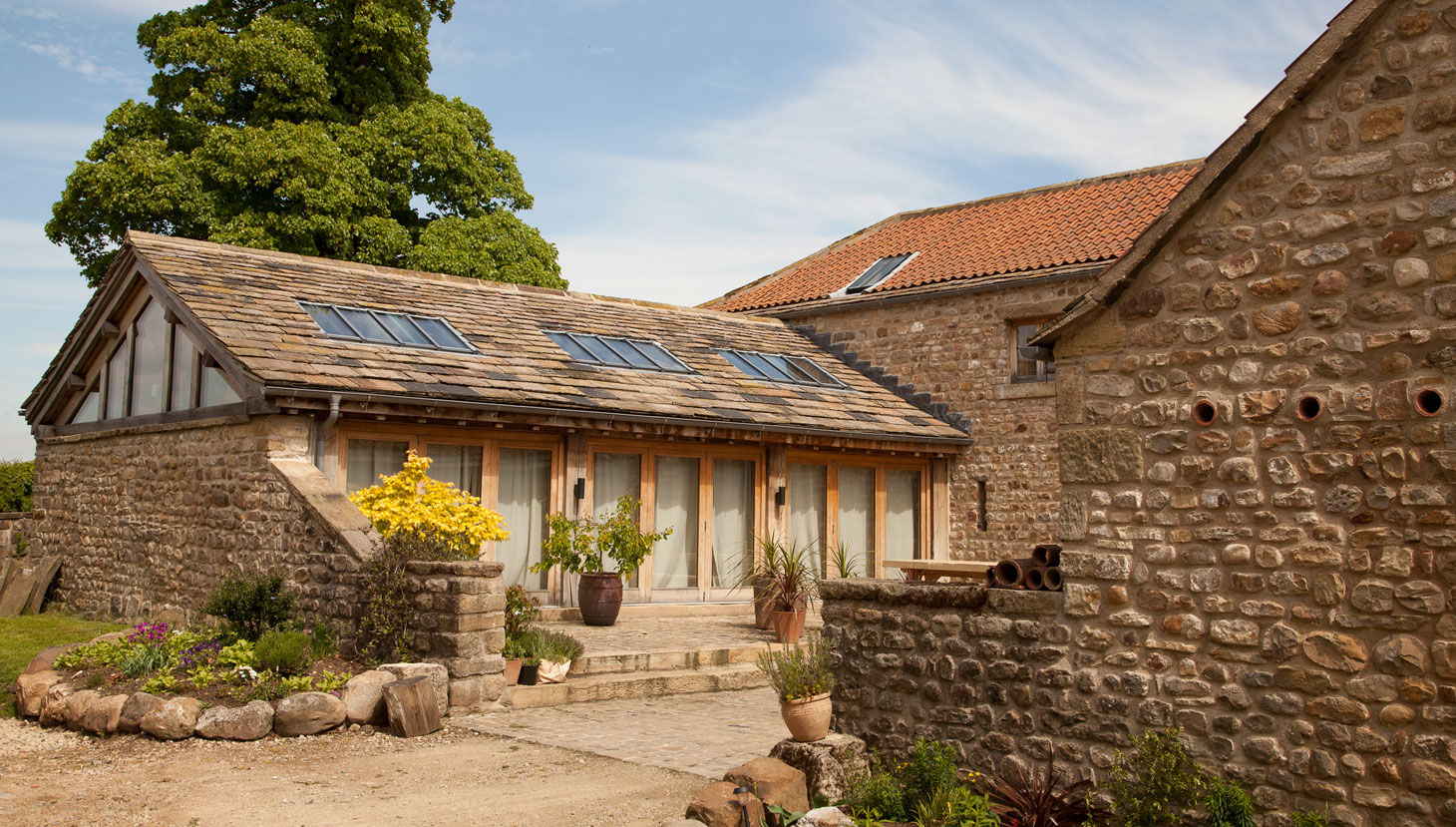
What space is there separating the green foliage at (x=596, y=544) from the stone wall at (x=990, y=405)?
5972 mm

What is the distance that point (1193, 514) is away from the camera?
577 cm

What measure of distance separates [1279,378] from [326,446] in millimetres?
8786

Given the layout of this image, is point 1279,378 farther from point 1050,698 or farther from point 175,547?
point 175,547

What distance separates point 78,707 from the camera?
828 cm

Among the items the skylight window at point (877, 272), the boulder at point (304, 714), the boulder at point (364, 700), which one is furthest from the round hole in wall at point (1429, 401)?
the skylight window at point (877, 272)

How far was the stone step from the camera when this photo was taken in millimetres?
9531

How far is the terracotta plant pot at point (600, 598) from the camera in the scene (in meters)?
12.2

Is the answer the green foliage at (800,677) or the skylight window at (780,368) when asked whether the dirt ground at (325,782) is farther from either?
the skylight window at (780,368)

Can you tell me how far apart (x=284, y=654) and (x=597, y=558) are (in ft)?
13.4

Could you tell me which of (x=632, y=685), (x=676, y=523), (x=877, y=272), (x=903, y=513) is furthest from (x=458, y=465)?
(x=877, y=272)

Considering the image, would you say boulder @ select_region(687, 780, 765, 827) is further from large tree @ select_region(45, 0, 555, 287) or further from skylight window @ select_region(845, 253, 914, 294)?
large tree @ select_region(45, 0, 555, 287)

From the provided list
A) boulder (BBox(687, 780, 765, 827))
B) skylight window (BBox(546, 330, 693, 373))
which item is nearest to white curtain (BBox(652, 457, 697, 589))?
skylight window (BBox(546, 330, 693, 373))

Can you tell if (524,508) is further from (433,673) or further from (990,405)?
(990,405)

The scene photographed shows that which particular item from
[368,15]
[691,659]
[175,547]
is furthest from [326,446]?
[368,15]
